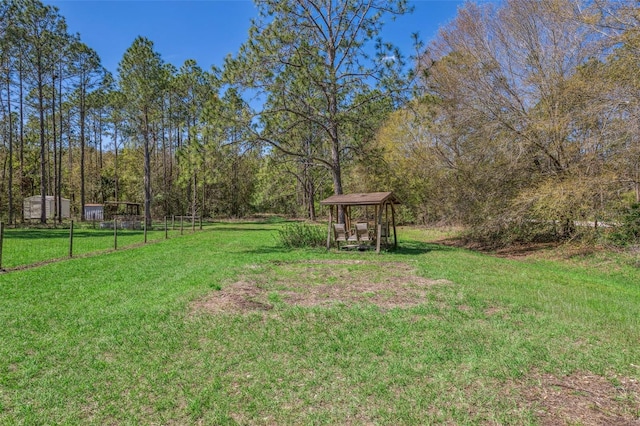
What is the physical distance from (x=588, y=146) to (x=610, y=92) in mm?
1514

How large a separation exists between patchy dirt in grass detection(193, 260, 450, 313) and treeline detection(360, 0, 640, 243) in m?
5.92

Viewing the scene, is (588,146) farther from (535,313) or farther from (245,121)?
(245,121)

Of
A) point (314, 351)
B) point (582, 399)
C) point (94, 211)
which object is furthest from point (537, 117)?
point (94, 211)

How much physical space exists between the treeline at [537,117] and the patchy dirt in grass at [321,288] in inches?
233

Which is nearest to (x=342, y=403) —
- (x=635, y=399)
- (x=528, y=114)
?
(x=635, y=399)

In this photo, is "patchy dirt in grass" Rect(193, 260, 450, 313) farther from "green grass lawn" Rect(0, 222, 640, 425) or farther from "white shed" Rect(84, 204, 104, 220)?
"white shed" Rect(84, 204, 104, 220)

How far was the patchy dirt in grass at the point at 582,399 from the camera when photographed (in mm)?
2578

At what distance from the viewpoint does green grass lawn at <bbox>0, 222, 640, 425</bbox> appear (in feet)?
8.79

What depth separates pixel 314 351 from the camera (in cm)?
369

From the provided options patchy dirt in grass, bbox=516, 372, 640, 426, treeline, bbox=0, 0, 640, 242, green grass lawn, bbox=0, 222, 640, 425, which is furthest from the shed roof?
patchy dirt in grass, bbox=516, 372, 640, 426

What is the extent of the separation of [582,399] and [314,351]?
87.1 inches

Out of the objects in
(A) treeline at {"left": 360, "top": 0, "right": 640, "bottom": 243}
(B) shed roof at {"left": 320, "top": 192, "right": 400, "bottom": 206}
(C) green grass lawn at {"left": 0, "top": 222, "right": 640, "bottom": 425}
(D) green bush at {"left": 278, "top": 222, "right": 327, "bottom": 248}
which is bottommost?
(C) green grass lawn at {"left": 0, "top": 222, "right": 640, "bottom": 425}

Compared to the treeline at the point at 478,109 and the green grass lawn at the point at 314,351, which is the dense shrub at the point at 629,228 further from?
the green grass lawn at the point at 314,351

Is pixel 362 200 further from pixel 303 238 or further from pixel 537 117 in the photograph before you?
pixel 537 117
